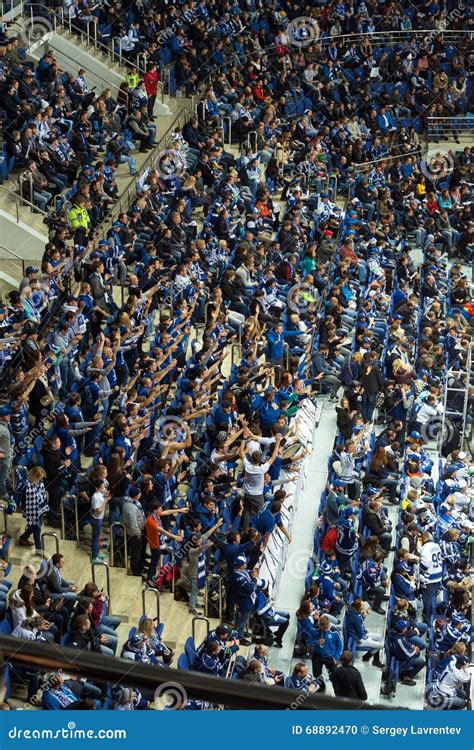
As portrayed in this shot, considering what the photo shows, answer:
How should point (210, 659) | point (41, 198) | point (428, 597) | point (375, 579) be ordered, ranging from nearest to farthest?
1. point (210, 659)
2. point (375, 579)
3. point (428, 597)
4. point (41, 198)

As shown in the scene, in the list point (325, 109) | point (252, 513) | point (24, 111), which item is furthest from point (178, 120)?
point (252, 513)

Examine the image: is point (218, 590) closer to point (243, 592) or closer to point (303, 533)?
point (243, 592)

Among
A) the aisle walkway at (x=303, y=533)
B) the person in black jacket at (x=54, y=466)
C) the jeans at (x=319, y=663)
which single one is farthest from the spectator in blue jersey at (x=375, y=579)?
the person in black jacket at (x=54, y=466)

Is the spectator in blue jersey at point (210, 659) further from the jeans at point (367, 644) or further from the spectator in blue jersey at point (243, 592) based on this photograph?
the jeans at point (367, 644)

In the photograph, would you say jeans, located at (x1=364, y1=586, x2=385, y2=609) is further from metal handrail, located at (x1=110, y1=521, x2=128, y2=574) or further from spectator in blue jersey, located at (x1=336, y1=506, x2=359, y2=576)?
metal handrail, located at (x1=110, y1=521, x2=128, y2=574)

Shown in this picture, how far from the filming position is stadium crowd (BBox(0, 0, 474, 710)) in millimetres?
12695

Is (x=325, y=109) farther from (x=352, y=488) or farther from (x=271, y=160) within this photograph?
(x=352, y=488)

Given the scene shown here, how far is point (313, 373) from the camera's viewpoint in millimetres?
18125

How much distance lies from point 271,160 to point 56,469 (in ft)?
39.1

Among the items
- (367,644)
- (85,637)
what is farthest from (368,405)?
(85,637)

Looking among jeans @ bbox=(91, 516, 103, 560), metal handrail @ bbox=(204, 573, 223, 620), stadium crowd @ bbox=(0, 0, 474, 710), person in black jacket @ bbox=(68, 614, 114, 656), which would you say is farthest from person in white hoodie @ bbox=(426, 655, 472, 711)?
person in black jacket @ bbox=(68, 614, 114, 656)

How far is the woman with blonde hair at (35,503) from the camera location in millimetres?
11947
